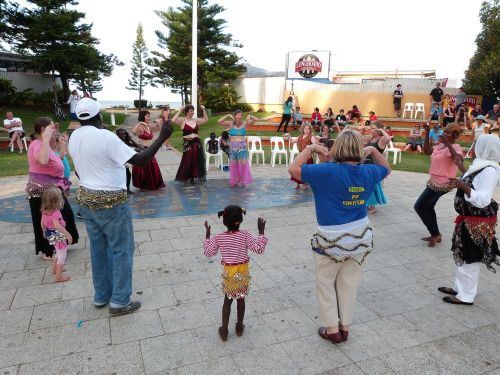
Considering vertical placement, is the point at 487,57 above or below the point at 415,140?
above

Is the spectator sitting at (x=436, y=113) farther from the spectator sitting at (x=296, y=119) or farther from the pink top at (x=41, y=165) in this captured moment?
the pink top at (x=41, y=165)

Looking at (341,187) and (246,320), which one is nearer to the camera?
(341,187)

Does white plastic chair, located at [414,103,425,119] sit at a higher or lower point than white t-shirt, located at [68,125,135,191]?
higher

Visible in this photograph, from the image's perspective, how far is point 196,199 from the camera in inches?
313

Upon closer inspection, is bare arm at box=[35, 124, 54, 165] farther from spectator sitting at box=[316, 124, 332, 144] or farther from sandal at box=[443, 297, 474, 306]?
spectator sitting at box=[316, 124, 332, 144]

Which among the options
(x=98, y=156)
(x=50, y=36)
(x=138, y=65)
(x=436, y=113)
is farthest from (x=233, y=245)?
(x=138, y=65)

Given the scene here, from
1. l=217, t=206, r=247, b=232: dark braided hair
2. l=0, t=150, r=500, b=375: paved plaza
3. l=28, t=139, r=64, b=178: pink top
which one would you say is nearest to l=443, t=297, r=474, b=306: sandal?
l=0, t=150, r=500, b=375: paved plaza

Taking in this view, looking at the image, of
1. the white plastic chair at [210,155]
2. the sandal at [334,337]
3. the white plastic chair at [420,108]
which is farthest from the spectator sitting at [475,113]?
the sandal at [334,337]

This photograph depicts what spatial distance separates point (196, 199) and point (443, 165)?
4731 mm

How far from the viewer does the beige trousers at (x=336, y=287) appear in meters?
3.01

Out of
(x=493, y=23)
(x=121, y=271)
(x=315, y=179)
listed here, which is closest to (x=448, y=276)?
(x=315, y=179)

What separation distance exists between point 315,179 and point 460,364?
188 cm

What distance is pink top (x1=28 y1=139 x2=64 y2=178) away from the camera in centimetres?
436

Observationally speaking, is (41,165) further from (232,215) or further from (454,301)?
(454,301)
